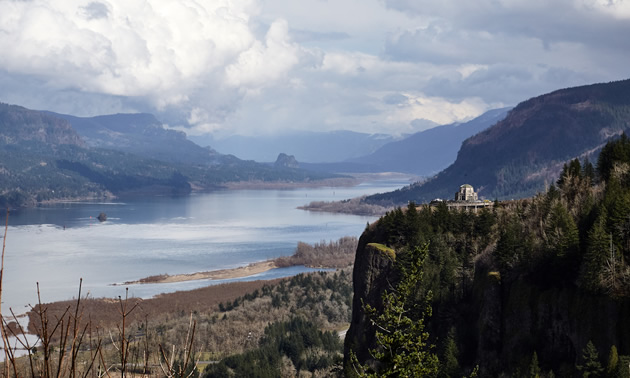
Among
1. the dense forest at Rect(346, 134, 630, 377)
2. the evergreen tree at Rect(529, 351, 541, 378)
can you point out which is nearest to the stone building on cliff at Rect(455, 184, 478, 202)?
the dense forest at Rect(346, 134, 630, 377)

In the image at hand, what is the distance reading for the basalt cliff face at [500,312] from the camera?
34000 mm

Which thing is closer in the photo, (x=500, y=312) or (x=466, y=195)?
(x=500, y=312)

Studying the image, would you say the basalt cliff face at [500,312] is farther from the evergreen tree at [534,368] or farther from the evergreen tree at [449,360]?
the evergreen tree at [534,368]

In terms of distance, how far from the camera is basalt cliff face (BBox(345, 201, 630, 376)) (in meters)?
34.0

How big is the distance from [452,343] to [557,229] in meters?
8.48

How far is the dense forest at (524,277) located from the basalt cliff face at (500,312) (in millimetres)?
57

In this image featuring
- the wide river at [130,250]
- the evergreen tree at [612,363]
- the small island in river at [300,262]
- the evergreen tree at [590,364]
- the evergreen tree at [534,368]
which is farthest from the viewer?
the small island in river at [300,262]

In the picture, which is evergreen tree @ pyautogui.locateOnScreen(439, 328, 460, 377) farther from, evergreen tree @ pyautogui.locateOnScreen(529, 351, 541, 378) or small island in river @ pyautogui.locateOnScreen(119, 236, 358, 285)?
small island in river @ pyautogui.locateOnScreen(119, 236, 358, 285)

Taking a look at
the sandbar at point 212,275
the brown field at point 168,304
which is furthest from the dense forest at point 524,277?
the sandbar at point 212,275

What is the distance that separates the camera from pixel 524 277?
40.4 meters

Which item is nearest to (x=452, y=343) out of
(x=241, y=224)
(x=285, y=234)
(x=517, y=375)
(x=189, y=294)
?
(x=517, y=375)

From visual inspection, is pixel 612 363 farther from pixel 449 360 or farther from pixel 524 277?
pixel 524 277

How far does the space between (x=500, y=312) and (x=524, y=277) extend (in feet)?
7.58

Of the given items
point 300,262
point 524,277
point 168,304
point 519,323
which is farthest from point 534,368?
point 300,262
